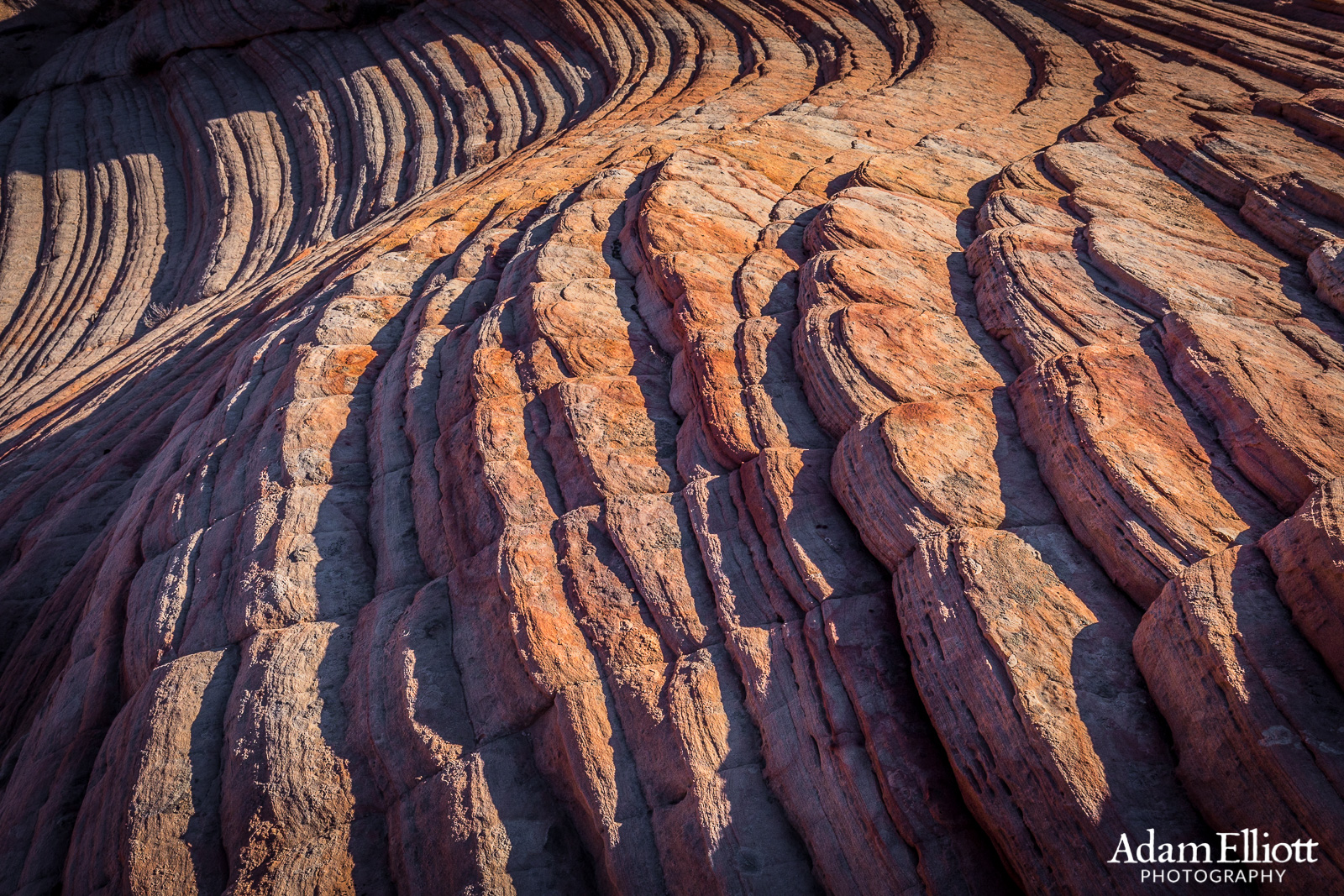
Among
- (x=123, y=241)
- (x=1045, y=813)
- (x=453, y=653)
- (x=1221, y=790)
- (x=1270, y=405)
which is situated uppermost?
(x=1270, y=405)

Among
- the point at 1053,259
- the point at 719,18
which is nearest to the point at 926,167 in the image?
the point at 1053,259

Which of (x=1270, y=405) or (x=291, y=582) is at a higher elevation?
(x=1270, y=405)

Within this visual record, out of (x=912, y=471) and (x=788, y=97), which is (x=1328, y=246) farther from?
(x=788, y=97)

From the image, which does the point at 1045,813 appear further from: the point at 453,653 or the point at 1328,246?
the point at 1328,246

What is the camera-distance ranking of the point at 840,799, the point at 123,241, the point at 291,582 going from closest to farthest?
the point at 840,799, the point at 291,582, the point at 123,241

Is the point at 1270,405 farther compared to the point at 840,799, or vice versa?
the point at 1270,405

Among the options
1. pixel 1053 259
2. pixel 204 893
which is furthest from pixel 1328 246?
pixel 204 893

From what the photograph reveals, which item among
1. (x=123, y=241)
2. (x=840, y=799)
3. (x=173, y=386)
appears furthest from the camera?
(x=123, y=241)
